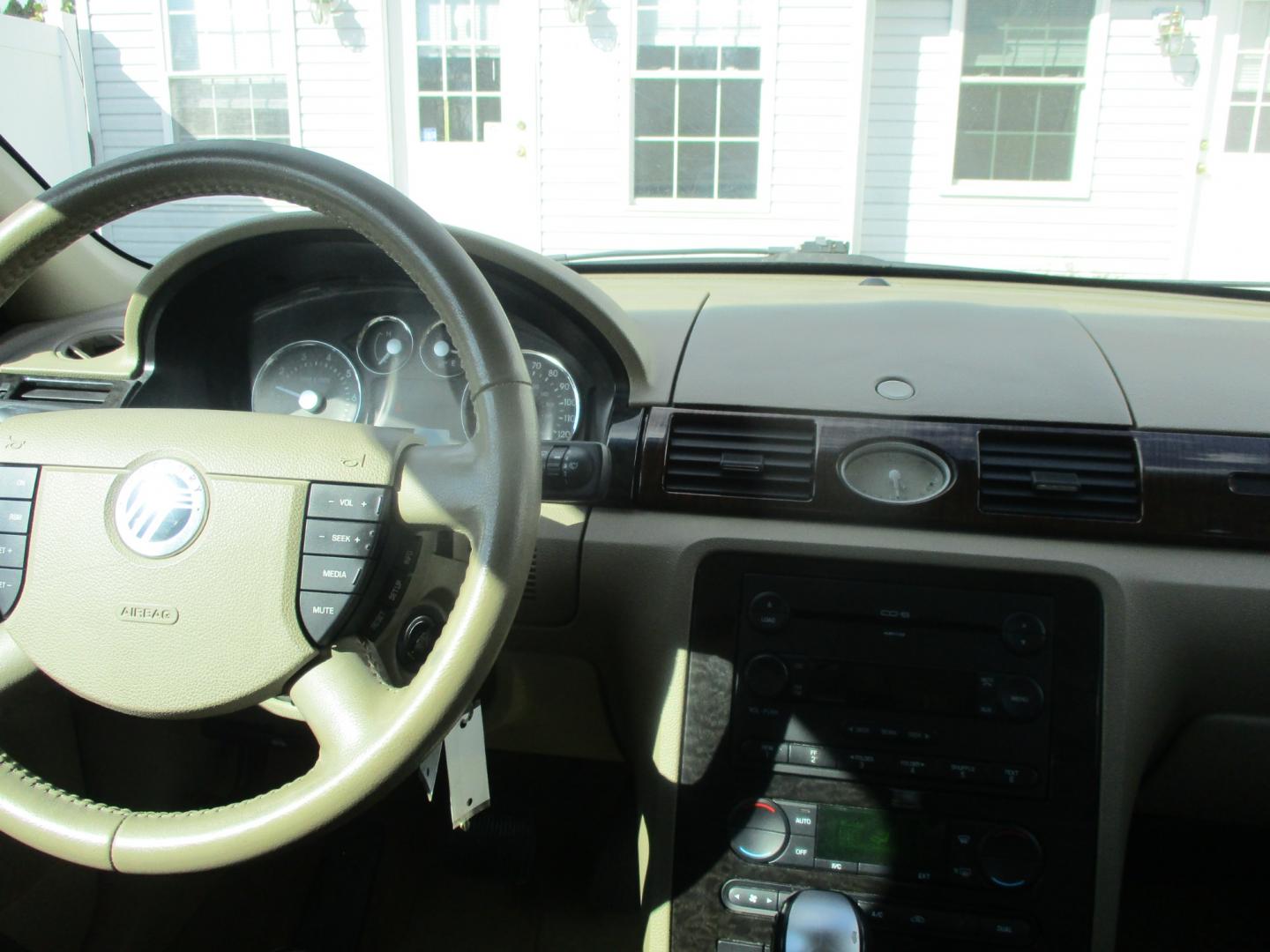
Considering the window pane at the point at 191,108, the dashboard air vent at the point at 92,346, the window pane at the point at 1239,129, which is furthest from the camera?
the window pane at the point at 191,108

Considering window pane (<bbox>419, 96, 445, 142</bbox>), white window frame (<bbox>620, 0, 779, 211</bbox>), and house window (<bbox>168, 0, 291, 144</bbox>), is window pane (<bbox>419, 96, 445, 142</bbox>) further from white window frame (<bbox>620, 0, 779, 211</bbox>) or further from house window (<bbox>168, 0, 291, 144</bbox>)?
white window frame (<bbox>620, 0, 779, 211</bbox>)

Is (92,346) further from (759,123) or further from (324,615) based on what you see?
(759,123)

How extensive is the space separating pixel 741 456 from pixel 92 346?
1.19 metres

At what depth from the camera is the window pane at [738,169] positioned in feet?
Answer: 24.5

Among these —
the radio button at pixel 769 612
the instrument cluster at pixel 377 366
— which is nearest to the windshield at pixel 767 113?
the instrument cluster at pixel 377 366

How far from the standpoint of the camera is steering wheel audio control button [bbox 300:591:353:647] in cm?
99

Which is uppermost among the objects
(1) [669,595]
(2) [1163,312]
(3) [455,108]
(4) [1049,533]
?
(3) [455,108]

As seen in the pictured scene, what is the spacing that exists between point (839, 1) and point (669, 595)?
693 cm

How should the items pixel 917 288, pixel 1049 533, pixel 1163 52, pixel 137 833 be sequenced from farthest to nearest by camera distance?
pixel 1163 52
pixel 917 288
pixel 1049 533
pixel 137 833

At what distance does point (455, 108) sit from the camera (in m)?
7.60

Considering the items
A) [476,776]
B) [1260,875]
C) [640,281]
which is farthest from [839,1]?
[476,776]

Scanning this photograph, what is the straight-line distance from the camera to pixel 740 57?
7.33 meters

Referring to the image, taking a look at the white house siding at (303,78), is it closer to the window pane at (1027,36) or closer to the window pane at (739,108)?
the window pane at (739,108)

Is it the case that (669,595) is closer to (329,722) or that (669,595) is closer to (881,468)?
(881,468)
